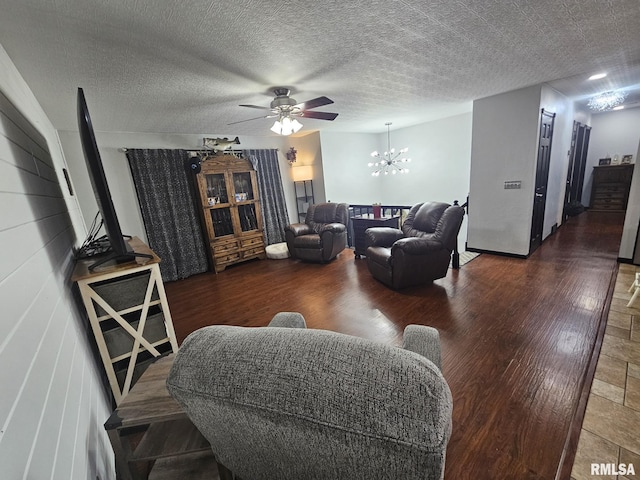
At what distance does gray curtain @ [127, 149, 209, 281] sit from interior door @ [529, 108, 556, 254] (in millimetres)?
5101

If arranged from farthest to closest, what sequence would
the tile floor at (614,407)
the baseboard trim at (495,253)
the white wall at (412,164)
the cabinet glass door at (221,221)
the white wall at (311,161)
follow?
the white wall at (311,161) → the white wall at (412,164) → the cabinet glass door at (221,221) → the baseboard trim at (495,253) → the tile floor at (614,407)

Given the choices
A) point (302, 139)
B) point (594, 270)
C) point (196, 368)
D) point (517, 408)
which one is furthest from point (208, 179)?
point (594, 270)

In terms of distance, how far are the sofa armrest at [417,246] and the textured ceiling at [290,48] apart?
5.52 ft

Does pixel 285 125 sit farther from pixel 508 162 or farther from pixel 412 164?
pixel 412 164

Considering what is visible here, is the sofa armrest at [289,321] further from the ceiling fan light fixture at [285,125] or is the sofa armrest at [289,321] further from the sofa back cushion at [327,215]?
the sofa back cushion at [327,215]

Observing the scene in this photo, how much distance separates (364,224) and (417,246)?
151 centimetres

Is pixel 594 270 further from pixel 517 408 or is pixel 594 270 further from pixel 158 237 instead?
pixel 158 237

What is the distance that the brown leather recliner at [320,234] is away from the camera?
4188 mm

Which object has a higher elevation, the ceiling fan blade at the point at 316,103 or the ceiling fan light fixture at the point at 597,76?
the ceiling fan light fixture at the point at 597,76

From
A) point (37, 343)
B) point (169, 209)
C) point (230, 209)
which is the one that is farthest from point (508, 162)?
point (169, 209)

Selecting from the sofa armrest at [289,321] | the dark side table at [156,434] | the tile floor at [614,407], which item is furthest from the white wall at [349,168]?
the dark side table at [156,434]

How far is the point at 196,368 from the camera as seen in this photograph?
23.0 inches

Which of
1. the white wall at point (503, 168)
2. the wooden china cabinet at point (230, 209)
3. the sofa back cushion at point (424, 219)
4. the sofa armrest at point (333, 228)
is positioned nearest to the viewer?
the sofa back cushion at point (424, 219)

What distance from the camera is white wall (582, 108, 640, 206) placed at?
18.2 ft
